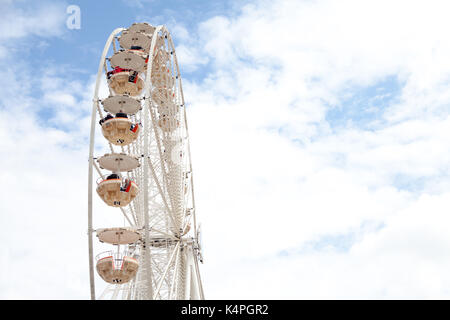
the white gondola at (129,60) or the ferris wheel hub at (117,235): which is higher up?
the white gondola at (129,60)

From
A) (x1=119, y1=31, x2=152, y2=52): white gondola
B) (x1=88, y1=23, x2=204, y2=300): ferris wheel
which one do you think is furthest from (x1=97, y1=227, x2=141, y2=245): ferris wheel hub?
(x1=119, y1=31, x2=152, y2=52): white gondola

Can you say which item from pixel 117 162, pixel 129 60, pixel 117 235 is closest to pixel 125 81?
pixel 129 60

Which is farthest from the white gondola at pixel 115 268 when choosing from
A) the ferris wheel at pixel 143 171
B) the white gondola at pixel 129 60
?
the white gondola at pixel 129 60

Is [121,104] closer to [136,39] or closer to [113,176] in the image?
[113,176]

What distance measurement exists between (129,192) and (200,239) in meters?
7.57

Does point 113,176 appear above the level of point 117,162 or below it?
below

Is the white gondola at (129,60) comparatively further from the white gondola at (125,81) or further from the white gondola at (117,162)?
the white gondola at (117,162)

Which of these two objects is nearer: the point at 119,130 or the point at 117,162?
the point at 117,162
